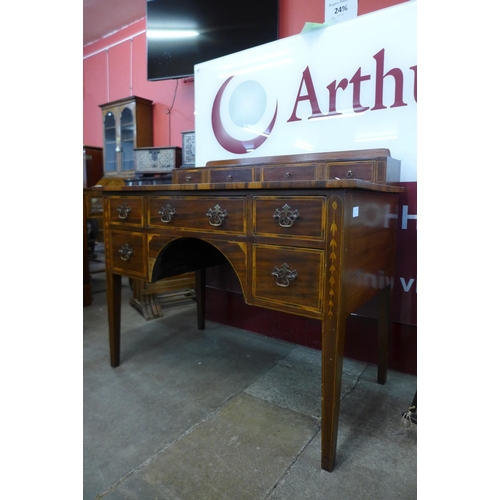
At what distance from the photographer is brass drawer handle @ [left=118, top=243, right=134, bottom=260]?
1.74m

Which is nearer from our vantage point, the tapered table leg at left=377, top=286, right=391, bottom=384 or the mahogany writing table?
the mahogany writing table

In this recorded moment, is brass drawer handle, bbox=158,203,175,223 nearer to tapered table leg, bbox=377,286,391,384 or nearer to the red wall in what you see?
the red wall

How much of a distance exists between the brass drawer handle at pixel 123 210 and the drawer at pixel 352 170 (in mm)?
968

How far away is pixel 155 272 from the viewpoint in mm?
1694

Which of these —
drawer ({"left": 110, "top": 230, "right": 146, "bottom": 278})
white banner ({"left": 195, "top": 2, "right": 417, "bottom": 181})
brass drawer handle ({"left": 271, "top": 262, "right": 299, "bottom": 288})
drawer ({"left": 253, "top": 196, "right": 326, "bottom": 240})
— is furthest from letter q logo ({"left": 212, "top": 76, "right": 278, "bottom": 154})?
brass drawer handle ({"left": 271, "top": 262, "right": 299, "bottom": 288})

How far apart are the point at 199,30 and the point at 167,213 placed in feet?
7.21

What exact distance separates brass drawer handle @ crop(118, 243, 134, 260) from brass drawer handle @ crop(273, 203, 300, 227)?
Answer: 0.88 metres

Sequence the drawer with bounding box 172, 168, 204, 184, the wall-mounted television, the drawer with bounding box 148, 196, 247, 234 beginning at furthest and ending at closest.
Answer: the wall-mounted television → the drawer with bounding box 172, 168, 204, 184 → the drawer with bounding box 148, 196, 247, 234

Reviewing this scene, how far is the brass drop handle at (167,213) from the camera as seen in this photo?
154 cm

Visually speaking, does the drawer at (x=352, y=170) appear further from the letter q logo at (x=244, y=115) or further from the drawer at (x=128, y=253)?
the drawer at (x=128, y=253)

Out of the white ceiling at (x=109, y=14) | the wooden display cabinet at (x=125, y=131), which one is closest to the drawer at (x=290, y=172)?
the wooden display cabinet at (x=125, y=131)
